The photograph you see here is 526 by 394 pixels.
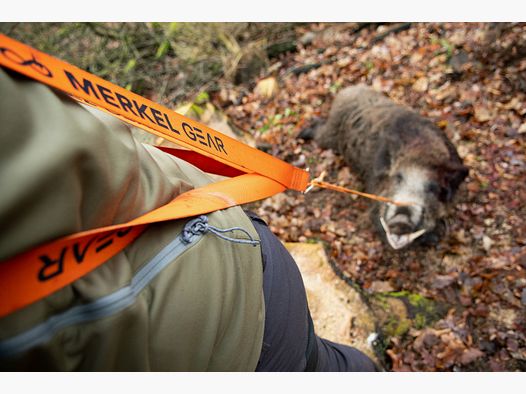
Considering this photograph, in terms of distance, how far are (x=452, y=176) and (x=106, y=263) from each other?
4.33 m

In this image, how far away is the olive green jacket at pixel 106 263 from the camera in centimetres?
69

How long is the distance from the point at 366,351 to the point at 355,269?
3.76 feet

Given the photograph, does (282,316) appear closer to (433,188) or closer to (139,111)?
(139,111)

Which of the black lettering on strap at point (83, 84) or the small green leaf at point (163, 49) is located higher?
the black lettering on strap at point (83, 84)

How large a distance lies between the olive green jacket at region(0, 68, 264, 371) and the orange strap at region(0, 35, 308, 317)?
1.2 inches

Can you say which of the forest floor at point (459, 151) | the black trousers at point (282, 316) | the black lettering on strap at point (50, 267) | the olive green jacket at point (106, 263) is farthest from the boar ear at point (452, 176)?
the black lettering on strap at point (50, 267)

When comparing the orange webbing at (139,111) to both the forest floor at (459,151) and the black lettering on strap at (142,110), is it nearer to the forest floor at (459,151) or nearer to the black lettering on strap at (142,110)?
the black lettering on strap at (142,110)

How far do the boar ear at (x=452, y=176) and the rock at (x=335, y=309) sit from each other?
187 cm

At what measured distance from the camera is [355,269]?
414 cm

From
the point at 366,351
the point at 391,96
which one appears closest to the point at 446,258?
the point at 366,351

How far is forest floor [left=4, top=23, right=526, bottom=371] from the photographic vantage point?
324 centimetres

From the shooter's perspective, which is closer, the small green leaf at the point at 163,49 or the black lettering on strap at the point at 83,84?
the black lettering on strap at the point at 83,84

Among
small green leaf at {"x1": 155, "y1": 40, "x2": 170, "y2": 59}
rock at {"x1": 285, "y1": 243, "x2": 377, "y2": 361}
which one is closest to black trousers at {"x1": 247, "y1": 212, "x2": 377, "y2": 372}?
rock at {"x1": 285, "y1": 243, "x2": 377, "y2": 361}

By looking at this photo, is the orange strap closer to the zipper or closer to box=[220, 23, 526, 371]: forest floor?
the zipper
